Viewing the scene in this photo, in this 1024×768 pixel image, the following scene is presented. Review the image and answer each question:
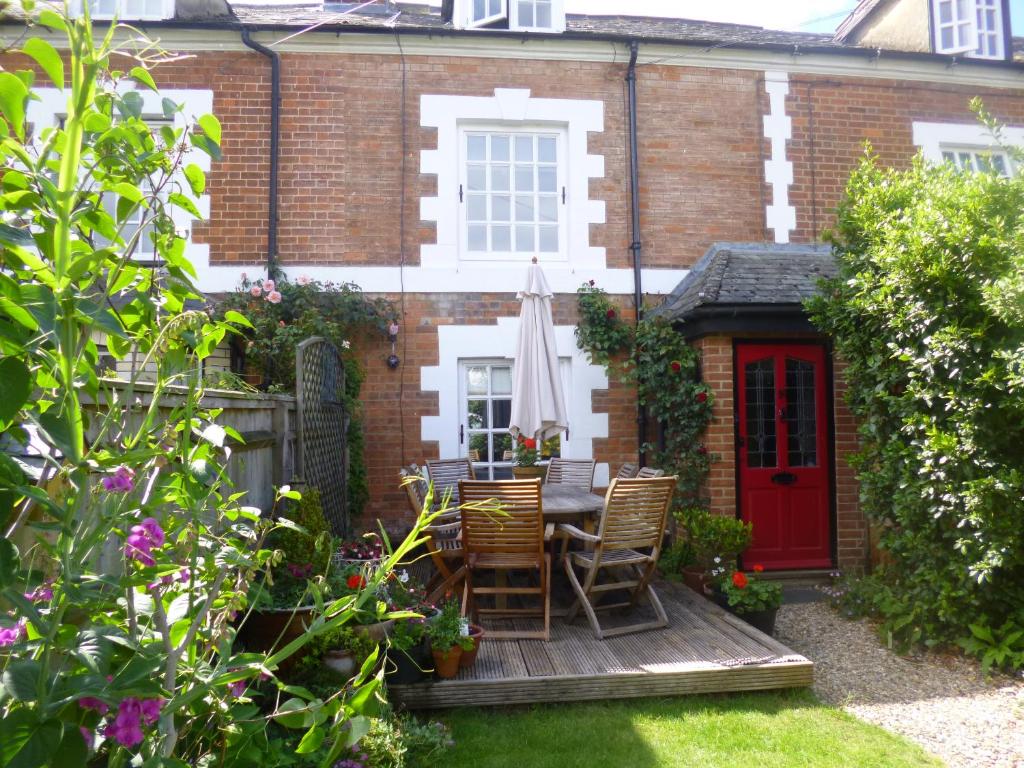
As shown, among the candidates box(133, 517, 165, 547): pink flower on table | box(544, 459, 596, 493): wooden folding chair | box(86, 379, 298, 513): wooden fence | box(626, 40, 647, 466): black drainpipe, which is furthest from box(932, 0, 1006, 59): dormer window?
box(133, 517, 165, 547): pink flower on table

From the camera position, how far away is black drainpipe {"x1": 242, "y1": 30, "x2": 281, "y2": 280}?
689cm

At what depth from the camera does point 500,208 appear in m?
7.32

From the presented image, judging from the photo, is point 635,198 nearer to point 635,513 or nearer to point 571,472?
point 571,472

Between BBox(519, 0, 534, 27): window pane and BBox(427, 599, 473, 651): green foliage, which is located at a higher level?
BBox(519, 0, 534, 27): window pane

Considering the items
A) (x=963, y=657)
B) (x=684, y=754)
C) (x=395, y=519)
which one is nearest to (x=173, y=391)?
(x=684, y=754)

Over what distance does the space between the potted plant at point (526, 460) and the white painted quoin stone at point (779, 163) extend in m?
3.64

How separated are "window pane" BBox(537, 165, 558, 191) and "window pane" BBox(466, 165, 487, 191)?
0.57 m

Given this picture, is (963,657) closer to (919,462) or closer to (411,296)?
(919,462)

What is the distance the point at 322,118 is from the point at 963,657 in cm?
703

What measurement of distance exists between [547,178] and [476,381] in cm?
227

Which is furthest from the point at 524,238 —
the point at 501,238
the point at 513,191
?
the point at 513,191

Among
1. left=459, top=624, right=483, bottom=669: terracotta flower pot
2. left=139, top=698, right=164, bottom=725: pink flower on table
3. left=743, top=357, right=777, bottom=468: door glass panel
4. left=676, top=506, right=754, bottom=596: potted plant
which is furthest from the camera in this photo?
left=743, top=357, right=777, bottom=468: door glass panel

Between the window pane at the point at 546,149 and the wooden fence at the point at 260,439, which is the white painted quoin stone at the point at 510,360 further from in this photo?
the wooden fence at the point at 260,439

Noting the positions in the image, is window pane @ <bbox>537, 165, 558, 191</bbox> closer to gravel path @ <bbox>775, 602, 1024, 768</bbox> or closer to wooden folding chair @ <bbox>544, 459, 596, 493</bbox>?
wooden folding chair @ <bbox>544, 459, 596, 493</bbox>
